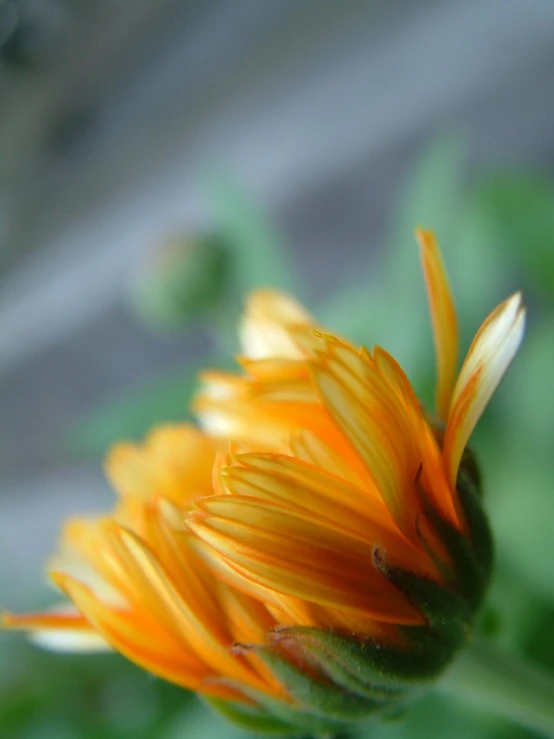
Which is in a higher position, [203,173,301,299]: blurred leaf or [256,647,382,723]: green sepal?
[203,173,301,299]: blurred leaf

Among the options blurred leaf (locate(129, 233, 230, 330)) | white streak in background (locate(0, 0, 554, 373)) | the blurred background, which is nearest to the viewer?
the blurred background

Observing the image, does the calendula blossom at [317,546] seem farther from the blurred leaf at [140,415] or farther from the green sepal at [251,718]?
the blurred leaf at [140,415]

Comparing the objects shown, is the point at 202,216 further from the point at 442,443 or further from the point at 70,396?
the point at 442,443

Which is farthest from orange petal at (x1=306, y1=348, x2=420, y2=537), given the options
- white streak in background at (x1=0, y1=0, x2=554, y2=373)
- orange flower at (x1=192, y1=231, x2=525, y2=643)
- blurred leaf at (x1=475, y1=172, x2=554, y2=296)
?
white streak in background at (x1=0, y1=0, x2=554, y2=373)

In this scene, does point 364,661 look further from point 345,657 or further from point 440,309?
point 440,309

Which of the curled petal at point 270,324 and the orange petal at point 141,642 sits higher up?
the curled petal at point 270,324

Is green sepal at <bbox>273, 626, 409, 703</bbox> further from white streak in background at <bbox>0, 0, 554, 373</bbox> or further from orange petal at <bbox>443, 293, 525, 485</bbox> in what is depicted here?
white streak in background at <bbox>0, 0, 554, 373</bbox>

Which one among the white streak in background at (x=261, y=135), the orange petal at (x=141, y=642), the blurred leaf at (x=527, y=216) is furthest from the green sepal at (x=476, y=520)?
the white streak in background at (x=261, y=135)
